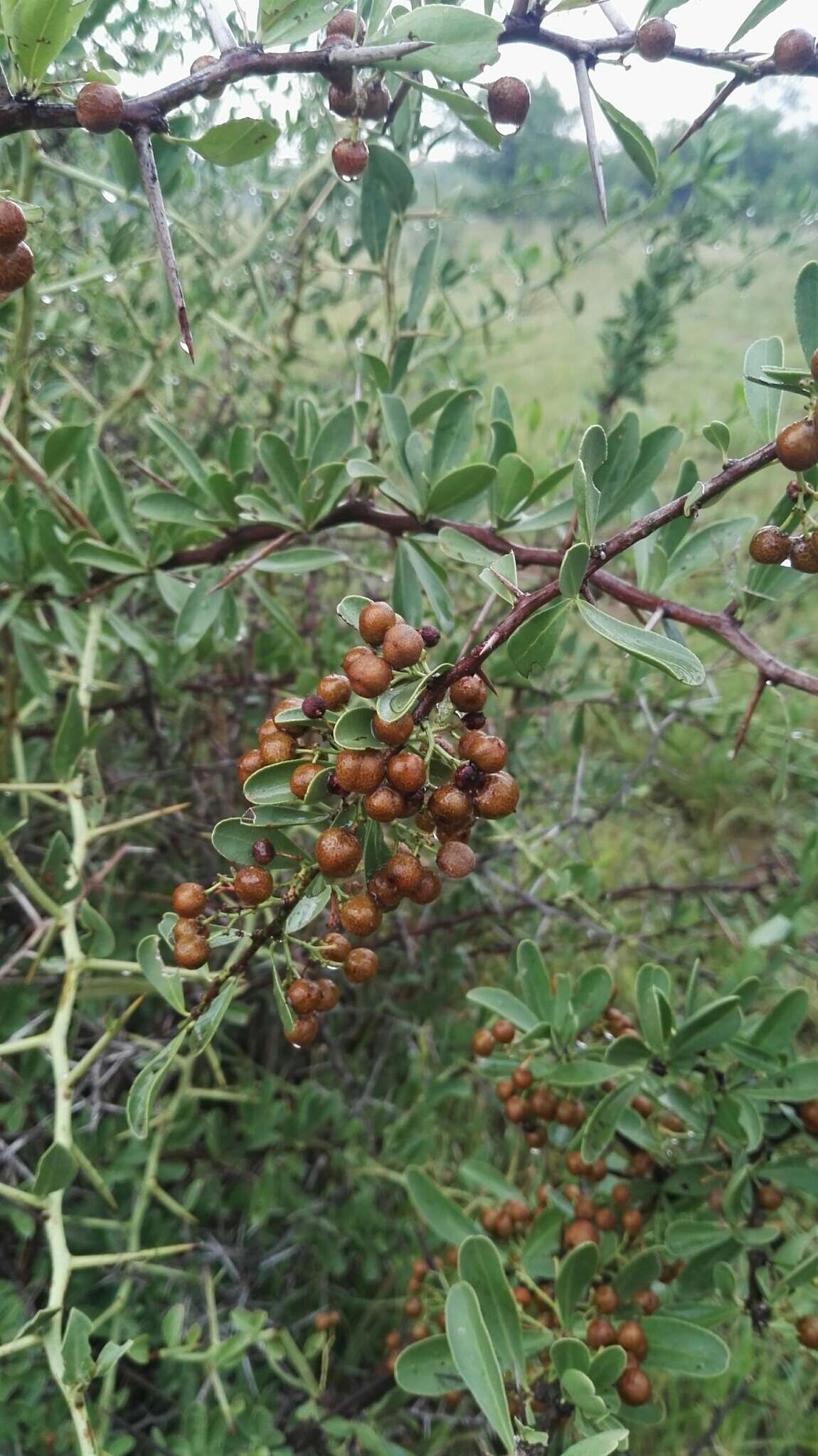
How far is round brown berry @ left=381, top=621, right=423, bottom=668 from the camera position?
0.50m

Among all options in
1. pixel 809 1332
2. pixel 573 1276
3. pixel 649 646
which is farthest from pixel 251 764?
pixel 809 1332

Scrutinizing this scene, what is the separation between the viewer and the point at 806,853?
1211 millimetres

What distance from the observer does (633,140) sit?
64 cm

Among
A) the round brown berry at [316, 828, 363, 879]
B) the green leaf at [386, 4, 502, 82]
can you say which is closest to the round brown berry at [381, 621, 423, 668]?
the round brown berry at [316, 828, 363, 879]

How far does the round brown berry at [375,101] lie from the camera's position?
687 mm

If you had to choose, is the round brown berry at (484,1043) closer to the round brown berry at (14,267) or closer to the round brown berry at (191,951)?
the round brown berry at (191,951)

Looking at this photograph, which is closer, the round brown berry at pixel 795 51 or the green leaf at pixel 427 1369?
the round brown berry at pixel 795 51

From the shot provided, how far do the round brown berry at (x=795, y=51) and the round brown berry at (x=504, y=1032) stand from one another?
2.95 feet

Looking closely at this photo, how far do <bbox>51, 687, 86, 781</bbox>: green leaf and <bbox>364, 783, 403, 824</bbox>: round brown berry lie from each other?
0.52 m

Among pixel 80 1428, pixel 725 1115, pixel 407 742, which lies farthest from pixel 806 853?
pixel 80 1428

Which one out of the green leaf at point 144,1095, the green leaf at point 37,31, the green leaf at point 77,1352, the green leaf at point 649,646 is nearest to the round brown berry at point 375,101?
the green leaf at point 37,31

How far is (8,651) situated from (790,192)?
231 centimetres

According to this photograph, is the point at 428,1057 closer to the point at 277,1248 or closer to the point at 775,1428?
the point at 277,1248

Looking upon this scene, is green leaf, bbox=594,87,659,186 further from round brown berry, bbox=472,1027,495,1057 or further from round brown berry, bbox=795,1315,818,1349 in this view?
round brown berry, bbox=795,1315,818,1349
